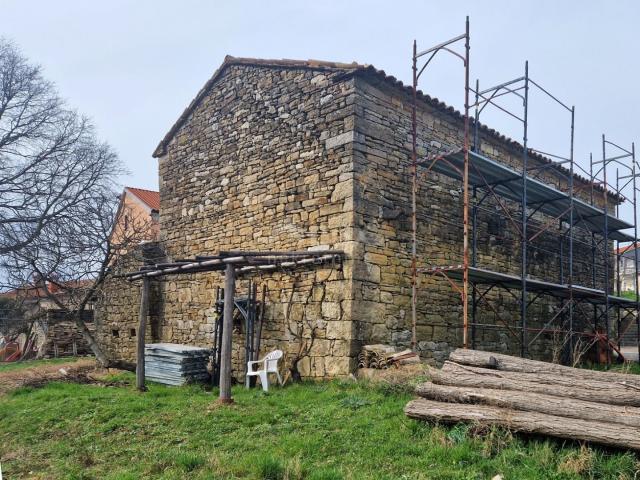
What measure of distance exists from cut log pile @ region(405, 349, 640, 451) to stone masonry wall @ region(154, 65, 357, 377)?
99.7 inches

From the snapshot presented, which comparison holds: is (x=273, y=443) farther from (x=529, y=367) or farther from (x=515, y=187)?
(x=515, y=187)

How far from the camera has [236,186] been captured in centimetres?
1104

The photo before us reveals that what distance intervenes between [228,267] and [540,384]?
4.51 m

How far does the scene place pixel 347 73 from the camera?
29.3 feet

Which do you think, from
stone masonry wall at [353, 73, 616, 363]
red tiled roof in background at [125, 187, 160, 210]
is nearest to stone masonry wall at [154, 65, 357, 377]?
stone masonry wall at [353, 73, 616, 363]

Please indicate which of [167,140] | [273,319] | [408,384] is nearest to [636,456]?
[408,384]

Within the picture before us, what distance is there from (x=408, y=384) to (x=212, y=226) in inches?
241

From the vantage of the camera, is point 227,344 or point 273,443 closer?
point 273,443

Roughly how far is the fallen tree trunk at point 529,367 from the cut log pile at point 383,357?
5.21 ft

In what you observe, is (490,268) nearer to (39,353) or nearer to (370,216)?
(370,216)

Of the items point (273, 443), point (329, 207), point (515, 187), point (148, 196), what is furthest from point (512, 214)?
point (148, 196)

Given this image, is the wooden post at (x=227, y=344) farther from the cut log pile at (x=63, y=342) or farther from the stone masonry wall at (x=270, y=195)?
the cut log pile at (x=63, y=342)

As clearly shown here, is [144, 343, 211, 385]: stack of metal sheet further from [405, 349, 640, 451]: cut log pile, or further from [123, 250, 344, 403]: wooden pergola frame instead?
[405, 349, 640, 451]: cut log pile

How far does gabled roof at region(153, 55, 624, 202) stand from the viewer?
9031 mm
